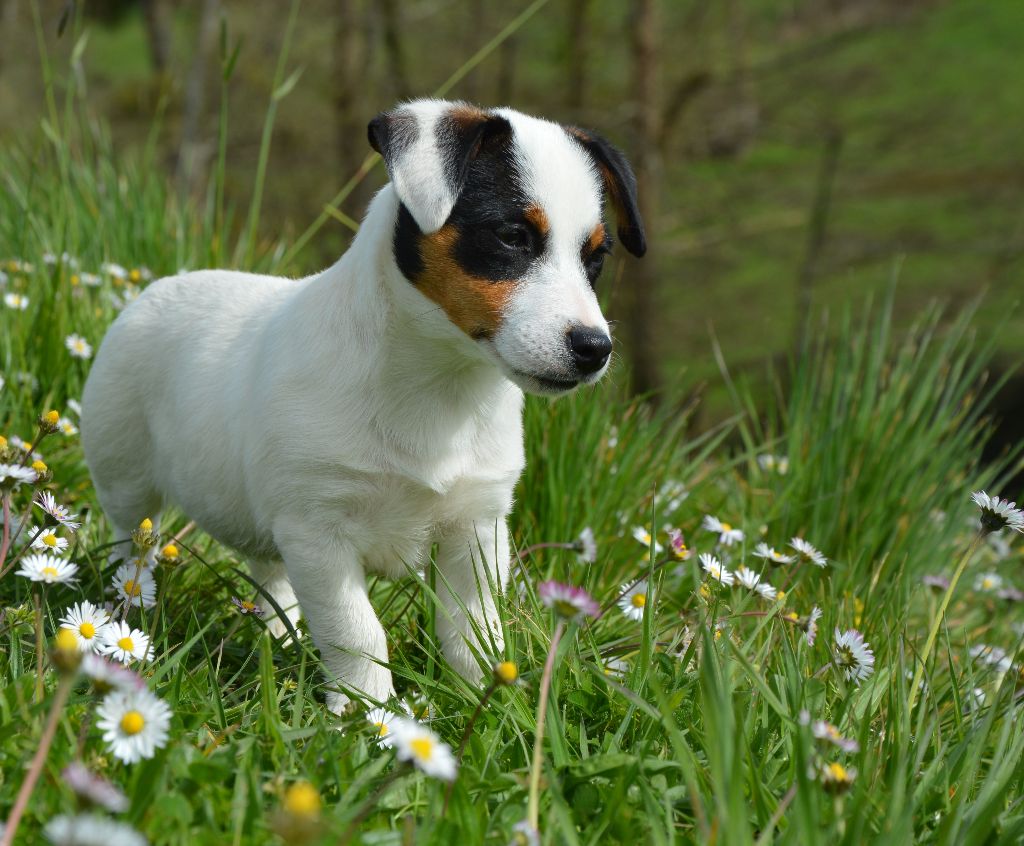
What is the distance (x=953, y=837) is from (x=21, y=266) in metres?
4.04

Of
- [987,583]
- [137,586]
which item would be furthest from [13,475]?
[987,583]

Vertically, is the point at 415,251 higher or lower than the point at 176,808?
higher

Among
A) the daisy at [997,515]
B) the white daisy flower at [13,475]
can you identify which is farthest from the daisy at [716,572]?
the white daisy flower at [13,475]

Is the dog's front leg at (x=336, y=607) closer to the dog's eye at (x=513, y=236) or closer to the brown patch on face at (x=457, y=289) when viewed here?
the brown patch on face at (x=457, y=289)

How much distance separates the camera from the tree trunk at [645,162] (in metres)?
10.7

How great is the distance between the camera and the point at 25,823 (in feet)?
5.75

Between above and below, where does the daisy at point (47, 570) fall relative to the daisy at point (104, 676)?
below

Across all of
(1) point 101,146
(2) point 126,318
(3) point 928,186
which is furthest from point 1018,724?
(3) point 928,186

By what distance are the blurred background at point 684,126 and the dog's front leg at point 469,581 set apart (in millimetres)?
7919

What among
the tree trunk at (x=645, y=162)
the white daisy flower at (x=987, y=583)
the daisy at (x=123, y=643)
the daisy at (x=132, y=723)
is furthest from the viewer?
the tree trunk at (x=645, y=162)

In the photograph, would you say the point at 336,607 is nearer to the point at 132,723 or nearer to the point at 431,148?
the point at 132,723

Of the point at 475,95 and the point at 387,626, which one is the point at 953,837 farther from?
the point at 475,95

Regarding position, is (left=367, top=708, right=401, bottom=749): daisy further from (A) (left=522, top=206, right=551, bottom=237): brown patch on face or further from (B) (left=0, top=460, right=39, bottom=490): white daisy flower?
(A) (left=522, top=206, right=551, bottom=237): brown patch on face

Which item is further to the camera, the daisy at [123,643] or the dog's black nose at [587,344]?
the dog's black nose at [587,344]
